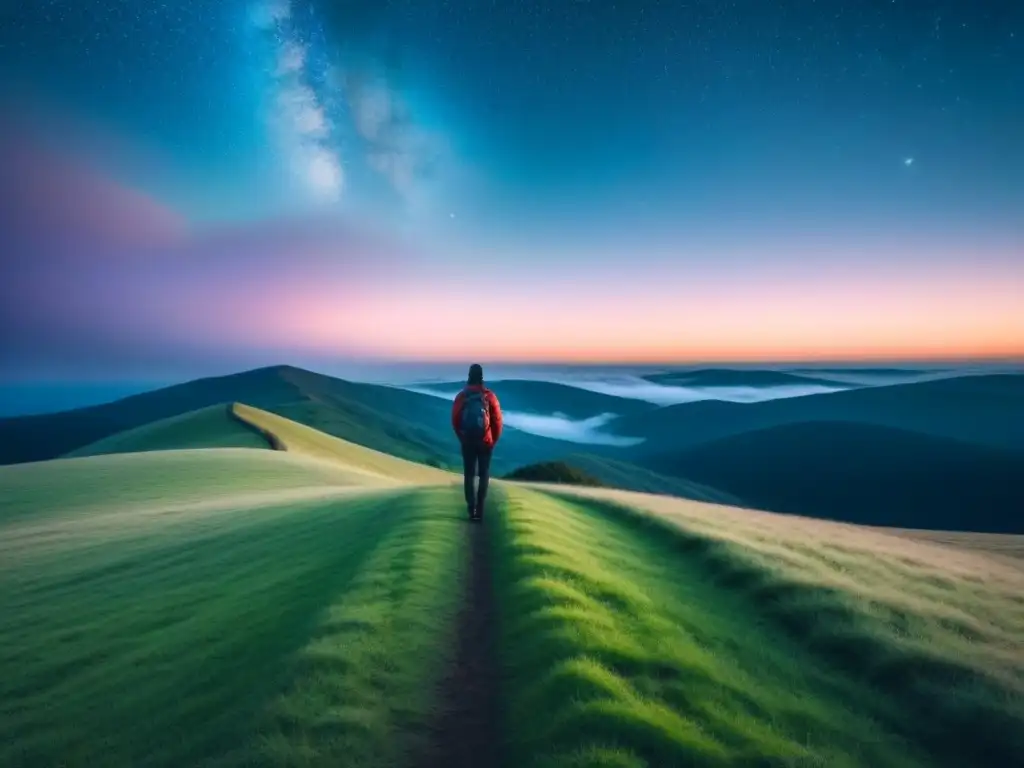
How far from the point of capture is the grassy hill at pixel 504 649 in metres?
7.64

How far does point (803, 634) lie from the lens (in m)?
11.9

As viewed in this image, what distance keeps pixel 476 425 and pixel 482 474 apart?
6.16ft

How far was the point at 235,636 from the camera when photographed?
11.3 m

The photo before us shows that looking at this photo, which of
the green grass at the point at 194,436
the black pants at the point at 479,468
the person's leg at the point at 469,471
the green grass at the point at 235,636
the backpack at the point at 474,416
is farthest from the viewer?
the green grass at the point at 194,436

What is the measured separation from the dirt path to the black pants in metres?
5.70

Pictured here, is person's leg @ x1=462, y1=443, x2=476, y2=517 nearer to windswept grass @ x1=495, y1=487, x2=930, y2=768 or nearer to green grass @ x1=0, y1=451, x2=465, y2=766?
green grass @ x1=0, y1=451, x2=465, y2=766

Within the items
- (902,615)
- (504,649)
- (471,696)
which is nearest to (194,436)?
(504,649)

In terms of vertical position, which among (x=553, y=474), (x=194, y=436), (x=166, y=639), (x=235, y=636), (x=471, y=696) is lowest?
(x=553, y=474)

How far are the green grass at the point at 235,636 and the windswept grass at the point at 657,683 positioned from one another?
5.48 ft

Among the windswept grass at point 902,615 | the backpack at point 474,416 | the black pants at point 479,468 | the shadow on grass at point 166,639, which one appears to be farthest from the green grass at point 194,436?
the windswept grass at point 902,615

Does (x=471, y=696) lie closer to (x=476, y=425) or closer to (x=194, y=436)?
(x=476, y=425)

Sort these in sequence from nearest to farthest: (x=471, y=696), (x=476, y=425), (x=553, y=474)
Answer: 1. (x=471, y=696)
2. (x=476, y=425)
3. (x=553, y=474)

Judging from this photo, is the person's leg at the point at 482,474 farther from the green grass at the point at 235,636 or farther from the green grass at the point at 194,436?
the green grass at the point at 194,436

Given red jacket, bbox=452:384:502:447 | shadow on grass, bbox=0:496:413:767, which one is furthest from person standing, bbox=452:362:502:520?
shadow on grass, bbox=0:496:413:767
